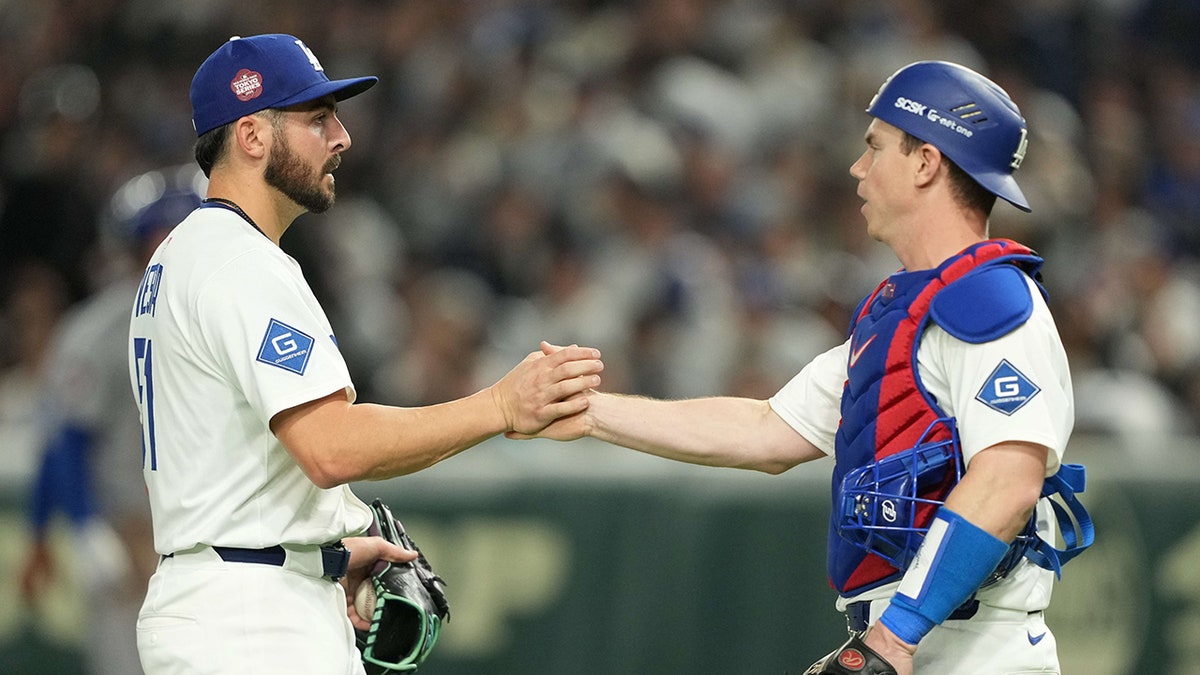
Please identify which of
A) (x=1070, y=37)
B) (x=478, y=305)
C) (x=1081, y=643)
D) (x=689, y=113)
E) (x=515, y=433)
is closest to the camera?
(x=515, y=433)

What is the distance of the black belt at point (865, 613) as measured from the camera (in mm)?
3936

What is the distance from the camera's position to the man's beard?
13.3 feet

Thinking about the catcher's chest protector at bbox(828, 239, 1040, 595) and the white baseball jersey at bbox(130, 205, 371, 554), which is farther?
the catcher's chest protector at bbox(828, 239, 1040, 595)

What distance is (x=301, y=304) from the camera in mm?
3848

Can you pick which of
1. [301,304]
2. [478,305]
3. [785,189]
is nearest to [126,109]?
[478,305]

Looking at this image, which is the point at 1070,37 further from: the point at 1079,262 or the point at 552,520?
the point at 552,520

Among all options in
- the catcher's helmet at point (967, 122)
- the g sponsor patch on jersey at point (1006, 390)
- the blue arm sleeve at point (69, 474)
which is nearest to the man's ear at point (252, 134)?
the catcher's helmet at point (967, 122)

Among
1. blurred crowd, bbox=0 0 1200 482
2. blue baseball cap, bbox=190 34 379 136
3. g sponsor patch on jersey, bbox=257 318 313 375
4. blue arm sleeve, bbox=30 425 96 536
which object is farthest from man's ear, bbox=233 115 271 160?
blurred crowd, bbox=0 0 1200 482

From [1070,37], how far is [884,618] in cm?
1020

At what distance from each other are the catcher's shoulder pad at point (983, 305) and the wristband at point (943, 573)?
45 cm

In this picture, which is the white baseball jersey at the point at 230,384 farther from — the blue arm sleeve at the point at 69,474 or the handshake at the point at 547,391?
the blue arm sleeve at the point at 69,474

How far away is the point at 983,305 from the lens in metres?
3.83

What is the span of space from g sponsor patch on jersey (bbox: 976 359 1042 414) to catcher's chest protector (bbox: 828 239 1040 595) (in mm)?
178

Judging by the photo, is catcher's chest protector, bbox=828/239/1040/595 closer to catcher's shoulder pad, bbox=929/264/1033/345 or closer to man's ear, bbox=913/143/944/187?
catcher's shoulder pad, bbox=929/264/1033/345
